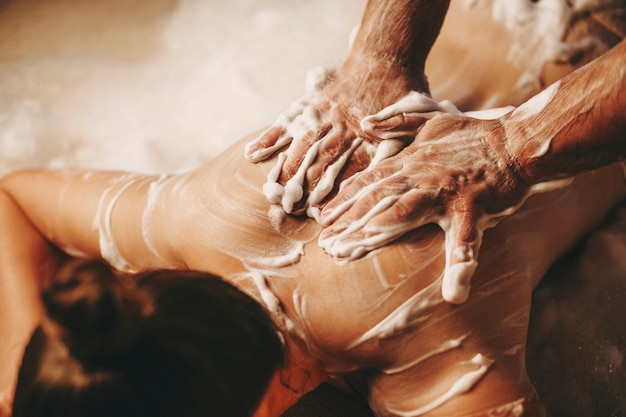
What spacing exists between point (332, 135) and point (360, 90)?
4.0 inches

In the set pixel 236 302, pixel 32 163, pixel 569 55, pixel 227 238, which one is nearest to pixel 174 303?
pixel 236 302

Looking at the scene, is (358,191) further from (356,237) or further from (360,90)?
(360,90)

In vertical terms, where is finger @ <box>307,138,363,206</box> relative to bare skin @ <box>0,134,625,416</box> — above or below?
above

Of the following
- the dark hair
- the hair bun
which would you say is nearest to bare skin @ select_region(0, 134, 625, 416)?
the dark hair

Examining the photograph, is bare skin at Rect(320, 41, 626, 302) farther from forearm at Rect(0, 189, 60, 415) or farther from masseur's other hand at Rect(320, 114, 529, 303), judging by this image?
forearm at Rect(0, 189, 60, 415)

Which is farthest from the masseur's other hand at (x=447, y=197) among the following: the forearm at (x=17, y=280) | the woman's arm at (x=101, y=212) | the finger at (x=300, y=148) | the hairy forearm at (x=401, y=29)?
the forearm at (x=17, y=280)

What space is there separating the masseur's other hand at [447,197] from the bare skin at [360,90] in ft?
0.29

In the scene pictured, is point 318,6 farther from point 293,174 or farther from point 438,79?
point 293,174

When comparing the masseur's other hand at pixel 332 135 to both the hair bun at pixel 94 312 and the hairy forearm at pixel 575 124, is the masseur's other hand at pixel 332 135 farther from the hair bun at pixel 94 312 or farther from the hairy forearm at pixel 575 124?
the hair bun at pixel 94 312

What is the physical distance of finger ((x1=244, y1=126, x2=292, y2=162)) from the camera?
2.61ft

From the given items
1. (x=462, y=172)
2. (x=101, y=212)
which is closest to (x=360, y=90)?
(x=462, y=172)

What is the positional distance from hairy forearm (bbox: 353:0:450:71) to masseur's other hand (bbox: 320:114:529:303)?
0.20 metres

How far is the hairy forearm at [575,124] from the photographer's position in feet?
2.00

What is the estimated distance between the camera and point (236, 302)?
650 millimetres
